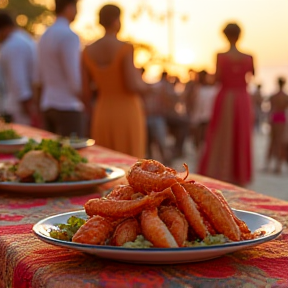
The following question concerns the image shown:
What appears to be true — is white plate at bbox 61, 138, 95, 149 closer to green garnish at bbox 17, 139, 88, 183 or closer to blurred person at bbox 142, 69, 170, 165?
green garnish at bbox 17, 139, 88, 183

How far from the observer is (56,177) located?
2391 mm

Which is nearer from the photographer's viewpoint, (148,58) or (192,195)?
(192,195)

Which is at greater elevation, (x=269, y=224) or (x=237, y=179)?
(x=269, y=224)

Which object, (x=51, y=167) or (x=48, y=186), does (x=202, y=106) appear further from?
(x=48, y=186)

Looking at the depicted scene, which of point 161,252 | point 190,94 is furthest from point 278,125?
point 161,252

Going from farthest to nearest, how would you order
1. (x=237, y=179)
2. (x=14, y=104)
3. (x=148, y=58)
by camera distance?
(x=148, y=58)
(x=237, y=179)
(x=14, y=104)

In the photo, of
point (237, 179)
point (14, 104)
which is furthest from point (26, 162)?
point (237, 179)

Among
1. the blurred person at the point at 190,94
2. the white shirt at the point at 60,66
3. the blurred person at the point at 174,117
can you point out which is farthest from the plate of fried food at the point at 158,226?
the blurred person at the point at 190,94

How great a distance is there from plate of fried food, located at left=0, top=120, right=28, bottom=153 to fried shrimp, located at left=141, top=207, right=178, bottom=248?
2.21 meters

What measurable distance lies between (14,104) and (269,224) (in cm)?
618

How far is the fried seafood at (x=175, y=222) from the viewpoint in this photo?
1373 mm

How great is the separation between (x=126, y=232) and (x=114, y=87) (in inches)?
169

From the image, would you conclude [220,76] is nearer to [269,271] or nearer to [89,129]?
[89,129]

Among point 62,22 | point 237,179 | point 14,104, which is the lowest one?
point 237,179
